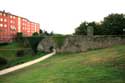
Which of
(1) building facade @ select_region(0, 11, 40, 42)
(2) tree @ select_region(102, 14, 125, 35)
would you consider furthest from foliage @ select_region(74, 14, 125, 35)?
(1) building facade @ select_region(0, 11, 40, 42)

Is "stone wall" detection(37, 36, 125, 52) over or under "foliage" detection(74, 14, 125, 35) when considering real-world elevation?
under

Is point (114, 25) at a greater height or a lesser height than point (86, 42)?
greater

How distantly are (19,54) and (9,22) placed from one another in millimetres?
39811

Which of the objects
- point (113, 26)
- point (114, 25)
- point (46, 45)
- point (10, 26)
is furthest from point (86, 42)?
point (10, 26)

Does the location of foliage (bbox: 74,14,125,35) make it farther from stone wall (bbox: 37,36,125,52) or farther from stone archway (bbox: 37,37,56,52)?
A: stone archway (bbox: 37,37,56,52)

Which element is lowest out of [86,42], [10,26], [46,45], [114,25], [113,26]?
[46,45]

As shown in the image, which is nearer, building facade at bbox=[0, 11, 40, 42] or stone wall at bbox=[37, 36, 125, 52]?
stone wall at bbox=[37, 36, 125, 52]

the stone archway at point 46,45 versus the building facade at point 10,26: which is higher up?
the building facade at point 10,26

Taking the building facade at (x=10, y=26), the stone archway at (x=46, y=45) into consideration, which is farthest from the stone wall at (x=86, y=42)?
the building facade at (x=10, y=26)

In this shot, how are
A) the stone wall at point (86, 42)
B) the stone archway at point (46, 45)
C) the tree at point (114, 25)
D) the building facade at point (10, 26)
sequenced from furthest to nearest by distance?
the building facade at point (10, 26) < the tree at point (114, 25) < the stone archway at point (46, 45) < the stone wall at point (86, 42)

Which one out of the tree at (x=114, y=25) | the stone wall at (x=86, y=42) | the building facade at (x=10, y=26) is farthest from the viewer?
the building facade at (x=10, y=26)

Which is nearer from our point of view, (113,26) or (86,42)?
(86,42)

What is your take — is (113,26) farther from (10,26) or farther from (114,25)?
(10,26)

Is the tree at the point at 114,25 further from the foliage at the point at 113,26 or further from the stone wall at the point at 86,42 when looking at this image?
the stone wall at the point at 86,42
